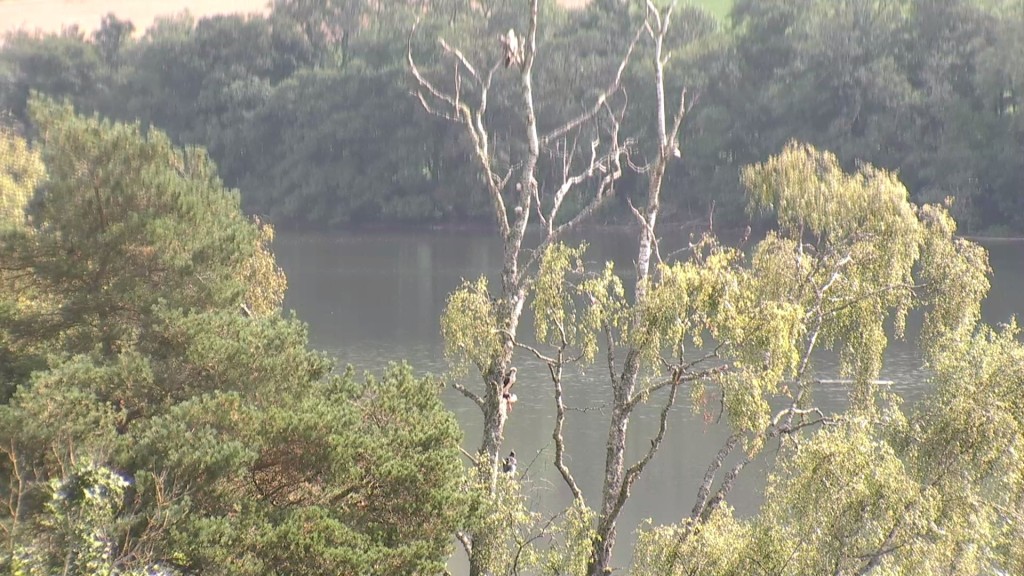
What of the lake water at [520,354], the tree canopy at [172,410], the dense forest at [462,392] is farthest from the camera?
the lake water at [520,354]

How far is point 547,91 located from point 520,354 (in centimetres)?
3524

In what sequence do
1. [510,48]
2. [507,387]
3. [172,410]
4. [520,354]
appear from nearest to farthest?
[172,410]
[507,387]
[510,48]
[520,354]

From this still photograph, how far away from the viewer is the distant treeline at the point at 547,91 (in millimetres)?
57406

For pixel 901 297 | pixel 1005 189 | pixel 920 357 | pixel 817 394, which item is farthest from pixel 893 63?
pixel 901 297

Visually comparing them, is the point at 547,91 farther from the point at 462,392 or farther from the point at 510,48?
the point at 462,392

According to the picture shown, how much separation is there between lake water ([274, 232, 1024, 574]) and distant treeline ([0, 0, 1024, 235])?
519 centimetres

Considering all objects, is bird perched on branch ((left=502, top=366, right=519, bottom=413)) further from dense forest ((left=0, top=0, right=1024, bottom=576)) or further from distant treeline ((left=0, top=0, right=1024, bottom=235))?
distant treeline ((left=0, top=0, right=1024, bottom=235))

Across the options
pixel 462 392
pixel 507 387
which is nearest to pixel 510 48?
pixel 507 387

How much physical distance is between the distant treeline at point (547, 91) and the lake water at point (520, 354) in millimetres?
5194

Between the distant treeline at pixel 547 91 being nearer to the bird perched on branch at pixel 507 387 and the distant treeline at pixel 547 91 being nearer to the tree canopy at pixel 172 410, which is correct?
the bird perched on branch at pixel 507 387

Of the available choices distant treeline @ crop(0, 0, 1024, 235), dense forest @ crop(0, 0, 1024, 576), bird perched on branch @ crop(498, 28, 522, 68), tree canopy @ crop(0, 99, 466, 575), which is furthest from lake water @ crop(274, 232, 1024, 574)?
distant treeline @ crop(0, 0, 1024, 235)

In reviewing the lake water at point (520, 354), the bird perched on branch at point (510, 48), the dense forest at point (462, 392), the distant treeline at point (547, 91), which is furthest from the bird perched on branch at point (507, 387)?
the distant treeline at point (547, 91)

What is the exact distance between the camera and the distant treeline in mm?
57406

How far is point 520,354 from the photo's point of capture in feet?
118
